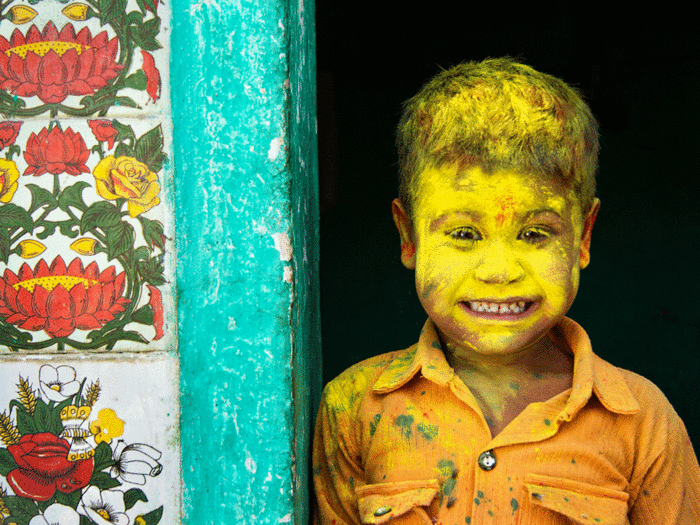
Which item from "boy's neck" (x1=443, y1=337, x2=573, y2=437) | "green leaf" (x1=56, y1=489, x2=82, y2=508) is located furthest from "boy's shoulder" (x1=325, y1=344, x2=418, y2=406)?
"green leaf" (x1=56, y1=489, x2=82, y2=508)

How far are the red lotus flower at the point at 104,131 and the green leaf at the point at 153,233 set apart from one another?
171 mm

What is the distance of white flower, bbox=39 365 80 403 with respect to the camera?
47.3 inches

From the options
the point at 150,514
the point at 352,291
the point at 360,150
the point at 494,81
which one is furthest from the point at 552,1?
the point at 150,514

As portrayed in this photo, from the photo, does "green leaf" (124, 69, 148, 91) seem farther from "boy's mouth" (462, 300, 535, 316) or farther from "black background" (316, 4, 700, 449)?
"black background" (316, 4, 700, 449)

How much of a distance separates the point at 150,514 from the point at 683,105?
3275 millimetres

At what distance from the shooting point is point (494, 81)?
1.21 meters

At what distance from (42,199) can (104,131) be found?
0.61 ft

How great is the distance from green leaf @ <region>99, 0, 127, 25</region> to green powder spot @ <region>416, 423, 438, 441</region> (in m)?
1.04

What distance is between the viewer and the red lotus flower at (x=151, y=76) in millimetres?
1188

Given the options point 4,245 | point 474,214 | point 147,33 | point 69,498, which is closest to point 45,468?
point 69,498

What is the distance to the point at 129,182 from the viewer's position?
1.19 m

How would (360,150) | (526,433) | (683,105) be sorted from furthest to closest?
1. (360,150)
2. (683,105)
3. (526,433)

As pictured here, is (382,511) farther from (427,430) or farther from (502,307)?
(502,307)

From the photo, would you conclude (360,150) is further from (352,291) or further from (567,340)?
(567,340)
